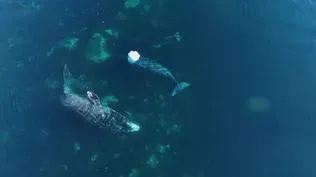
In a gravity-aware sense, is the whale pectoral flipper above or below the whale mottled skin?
above

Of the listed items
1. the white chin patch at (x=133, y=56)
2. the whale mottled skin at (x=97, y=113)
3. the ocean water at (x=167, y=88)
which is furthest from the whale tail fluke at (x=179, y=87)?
the whale mottled skin at (x=97, y=113)

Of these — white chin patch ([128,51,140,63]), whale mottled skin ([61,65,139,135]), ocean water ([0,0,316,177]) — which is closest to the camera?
ocean water ([0,0,316,177])

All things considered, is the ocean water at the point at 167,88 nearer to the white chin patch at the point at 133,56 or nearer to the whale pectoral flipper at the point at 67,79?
the whale pectoral flipper at the point at 67,79

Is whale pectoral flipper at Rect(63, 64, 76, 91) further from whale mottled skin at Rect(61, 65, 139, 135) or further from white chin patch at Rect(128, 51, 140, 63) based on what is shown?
white chin patch at Rect(128, 51, 140, 63)

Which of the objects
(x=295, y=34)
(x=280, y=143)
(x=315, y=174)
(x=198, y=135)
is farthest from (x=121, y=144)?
(x=295, y=34)

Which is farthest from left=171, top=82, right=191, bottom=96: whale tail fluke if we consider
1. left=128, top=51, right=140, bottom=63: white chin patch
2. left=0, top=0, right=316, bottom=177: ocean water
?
left=128, top=51, right=140, bottom=63: white chin patch

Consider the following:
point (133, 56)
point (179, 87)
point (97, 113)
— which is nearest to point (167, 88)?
point (179, 87)

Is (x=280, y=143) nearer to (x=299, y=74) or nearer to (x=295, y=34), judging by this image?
(x=299, y=74)

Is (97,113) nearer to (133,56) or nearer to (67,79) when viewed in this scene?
(67,79)
